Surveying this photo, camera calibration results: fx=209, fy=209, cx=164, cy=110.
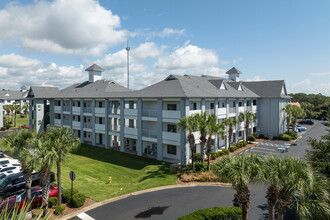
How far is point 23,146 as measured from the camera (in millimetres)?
17641

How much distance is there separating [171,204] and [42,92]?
5006cm

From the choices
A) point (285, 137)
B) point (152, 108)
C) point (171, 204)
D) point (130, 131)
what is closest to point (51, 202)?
point (171, 204)

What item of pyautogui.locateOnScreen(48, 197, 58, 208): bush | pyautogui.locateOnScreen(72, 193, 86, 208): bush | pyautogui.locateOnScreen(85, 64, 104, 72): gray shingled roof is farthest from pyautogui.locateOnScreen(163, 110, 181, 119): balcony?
pyautogui.locateOnScreen(85, 64, 104, 72): gray shingled roof

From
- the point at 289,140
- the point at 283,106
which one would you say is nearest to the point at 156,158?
the point at 289,140

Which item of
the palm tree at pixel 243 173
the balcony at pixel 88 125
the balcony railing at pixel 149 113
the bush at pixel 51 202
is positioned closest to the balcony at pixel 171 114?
the balcony railing at pixel 149 113

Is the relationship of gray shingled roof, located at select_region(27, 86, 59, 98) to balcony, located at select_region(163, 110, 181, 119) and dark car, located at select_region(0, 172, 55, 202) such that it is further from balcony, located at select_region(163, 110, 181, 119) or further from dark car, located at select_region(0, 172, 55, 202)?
balcony, located at select_region(163, 110, 181, 119)

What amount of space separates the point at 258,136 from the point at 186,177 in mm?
30707

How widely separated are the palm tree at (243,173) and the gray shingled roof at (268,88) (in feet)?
135

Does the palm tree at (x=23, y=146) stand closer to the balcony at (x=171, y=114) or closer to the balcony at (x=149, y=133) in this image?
the balcony at (x=171, y=114)

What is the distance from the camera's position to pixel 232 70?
58719 millimetres

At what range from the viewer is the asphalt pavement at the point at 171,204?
55.1ft

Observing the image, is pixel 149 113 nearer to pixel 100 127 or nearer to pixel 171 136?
pixel 171 136

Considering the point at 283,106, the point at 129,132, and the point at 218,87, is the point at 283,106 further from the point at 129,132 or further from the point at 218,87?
the point at 129,132

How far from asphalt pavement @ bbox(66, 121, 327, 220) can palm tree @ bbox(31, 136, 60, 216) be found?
11.9 feet
